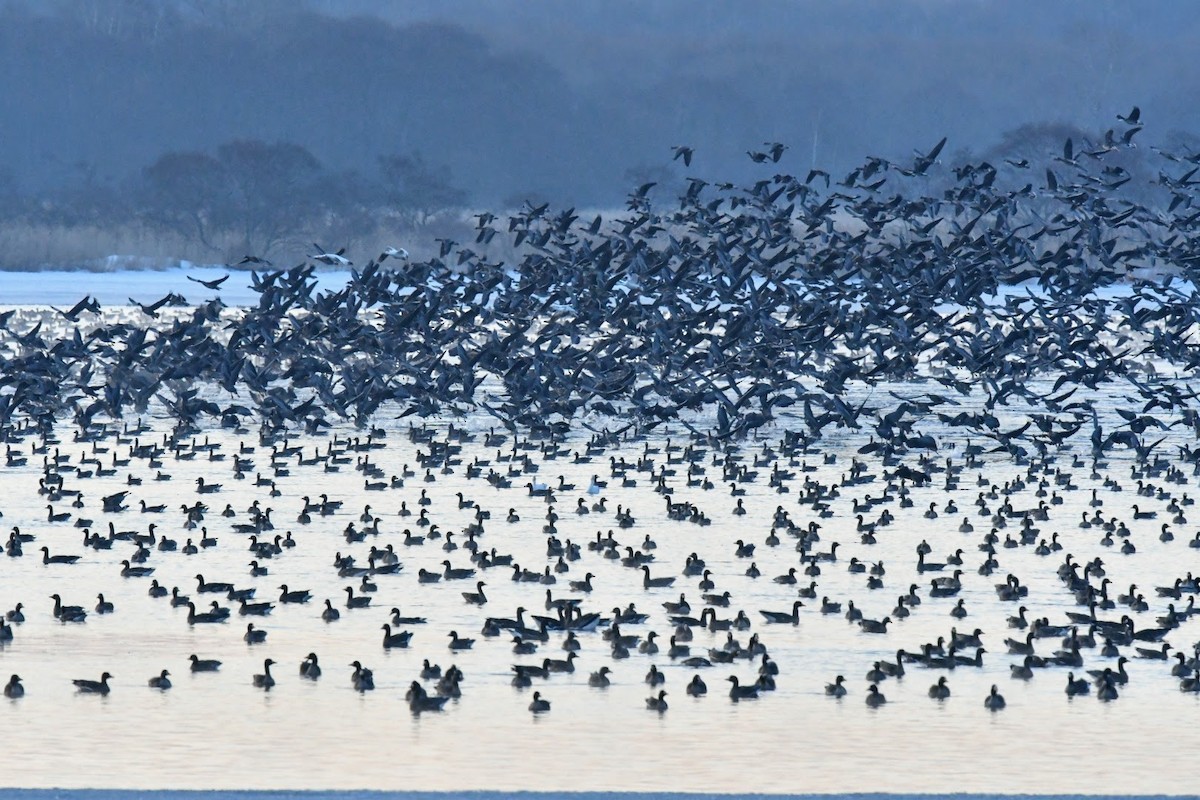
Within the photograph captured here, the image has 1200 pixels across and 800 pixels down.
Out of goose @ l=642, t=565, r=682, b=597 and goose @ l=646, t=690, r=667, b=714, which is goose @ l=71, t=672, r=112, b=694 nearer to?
goose @ l=646, t=690, r=667, b=714

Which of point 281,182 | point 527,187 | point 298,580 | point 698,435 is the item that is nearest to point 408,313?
point 698,435

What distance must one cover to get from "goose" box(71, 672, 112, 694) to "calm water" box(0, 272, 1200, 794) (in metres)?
0.08

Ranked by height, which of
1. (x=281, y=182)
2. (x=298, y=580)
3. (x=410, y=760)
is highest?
(x=281, y=182)

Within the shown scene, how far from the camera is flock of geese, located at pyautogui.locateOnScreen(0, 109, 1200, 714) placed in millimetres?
19516

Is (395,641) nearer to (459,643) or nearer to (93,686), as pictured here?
(459,643)

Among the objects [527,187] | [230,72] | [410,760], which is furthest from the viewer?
[230,72]

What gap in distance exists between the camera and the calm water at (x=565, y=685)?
14.6 meters

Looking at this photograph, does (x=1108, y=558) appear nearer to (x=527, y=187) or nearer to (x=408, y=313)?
(x=408, y=313)

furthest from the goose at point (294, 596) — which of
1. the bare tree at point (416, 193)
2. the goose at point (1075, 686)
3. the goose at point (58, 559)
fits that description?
the bare tree at point (416, 193)

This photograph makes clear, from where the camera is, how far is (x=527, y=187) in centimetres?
16812

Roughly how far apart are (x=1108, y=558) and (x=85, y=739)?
41.6 ft

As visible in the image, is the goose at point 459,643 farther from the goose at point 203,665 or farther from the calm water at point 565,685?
the goose at point 203,665

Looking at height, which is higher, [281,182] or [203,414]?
[281,182]

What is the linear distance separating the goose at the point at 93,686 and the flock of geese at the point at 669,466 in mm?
81
